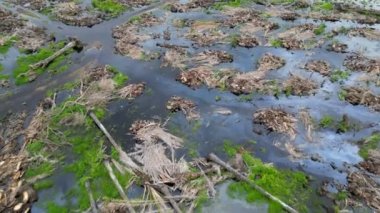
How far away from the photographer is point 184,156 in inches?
442

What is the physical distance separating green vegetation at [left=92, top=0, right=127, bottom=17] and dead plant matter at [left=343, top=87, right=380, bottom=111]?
39.7 feet

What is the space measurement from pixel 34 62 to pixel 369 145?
12904 millimetres

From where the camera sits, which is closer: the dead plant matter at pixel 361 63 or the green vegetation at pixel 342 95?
the green vegetation at pixel 342 95

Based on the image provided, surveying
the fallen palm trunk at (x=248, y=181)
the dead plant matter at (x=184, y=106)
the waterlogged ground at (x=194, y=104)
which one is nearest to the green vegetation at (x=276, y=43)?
the waterlogged ground at (x=194, y=104)

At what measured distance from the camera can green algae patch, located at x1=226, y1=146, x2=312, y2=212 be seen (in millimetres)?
9809

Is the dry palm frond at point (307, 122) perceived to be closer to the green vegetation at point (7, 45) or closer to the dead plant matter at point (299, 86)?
the dead plant matter at point (299, 86)

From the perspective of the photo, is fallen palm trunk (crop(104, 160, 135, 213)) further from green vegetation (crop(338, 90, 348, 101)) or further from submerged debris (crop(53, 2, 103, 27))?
submerged debris (crop(53, 2, 103, 27))

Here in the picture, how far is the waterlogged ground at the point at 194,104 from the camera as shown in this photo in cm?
1020

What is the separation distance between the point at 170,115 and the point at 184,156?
210 cm

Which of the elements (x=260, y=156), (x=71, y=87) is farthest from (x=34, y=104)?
(x=260, y=156)

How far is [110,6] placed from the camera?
797 inches

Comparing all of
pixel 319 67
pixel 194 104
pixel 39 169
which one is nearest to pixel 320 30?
pixel 319 67

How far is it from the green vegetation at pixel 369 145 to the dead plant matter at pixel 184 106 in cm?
516

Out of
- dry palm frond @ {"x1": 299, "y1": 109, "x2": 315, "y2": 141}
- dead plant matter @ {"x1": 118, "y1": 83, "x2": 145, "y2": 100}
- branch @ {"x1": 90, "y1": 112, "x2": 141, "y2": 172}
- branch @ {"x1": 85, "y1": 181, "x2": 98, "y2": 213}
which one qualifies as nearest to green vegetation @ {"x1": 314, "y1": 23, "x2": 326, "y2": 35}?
dry palm frond @ {"x1": 299, "y1": 109, "x2": 315, "y2": 141}
